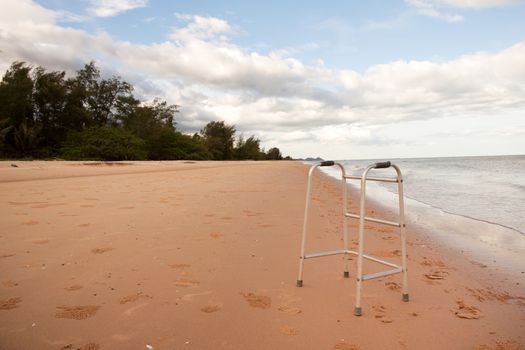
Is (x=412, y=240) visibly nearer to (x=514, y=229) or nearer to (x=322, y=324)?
(x=514, y=229)

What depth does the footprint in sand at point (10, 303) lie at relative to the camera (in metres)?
3.04

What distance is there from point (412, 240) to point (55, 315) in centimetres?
515

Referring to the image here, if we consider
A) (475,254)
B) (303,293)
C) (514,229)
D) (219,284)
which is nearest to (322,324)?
(303,293)

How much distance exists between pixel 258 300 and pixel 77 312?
59.8 inches

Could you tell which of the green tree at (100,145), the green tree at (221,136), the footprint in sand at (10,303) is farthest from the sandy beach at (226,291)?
the green tree at (221,136)

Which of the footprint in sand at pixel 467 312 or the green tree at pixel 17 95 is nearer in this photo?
the footprint in sand at pixel 467 312

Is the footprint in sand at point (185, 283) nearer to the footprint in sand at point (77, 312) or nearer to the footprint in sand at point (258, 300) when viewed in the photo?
the footprint in sand at point (258, 300)

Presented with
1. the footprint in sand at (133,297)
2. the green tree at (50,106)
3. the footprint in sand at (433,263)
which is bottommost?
the footprint in sand at (433,263)

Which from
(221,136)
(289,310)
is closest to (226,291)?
(289,310)

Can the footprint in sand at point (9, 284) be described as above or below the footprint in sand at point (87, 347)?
above

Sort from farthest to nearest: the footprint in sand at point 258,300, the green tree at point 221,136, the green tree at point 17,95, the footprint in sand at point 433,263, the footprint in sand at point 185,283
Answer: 1. the green tree at point 221,136
2. the green tree at point 17,95
3. the footprint in sand at point 433,263
4. the footprint in sand at point 185,283
5. the footprint in sand at point 258,300

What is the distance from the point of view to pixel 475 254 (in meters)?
5.23

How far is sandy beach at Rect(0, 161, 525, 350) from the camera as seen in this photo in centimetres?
264

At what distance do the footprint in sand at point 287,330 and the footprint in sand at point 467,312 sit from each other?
4.69 feet
